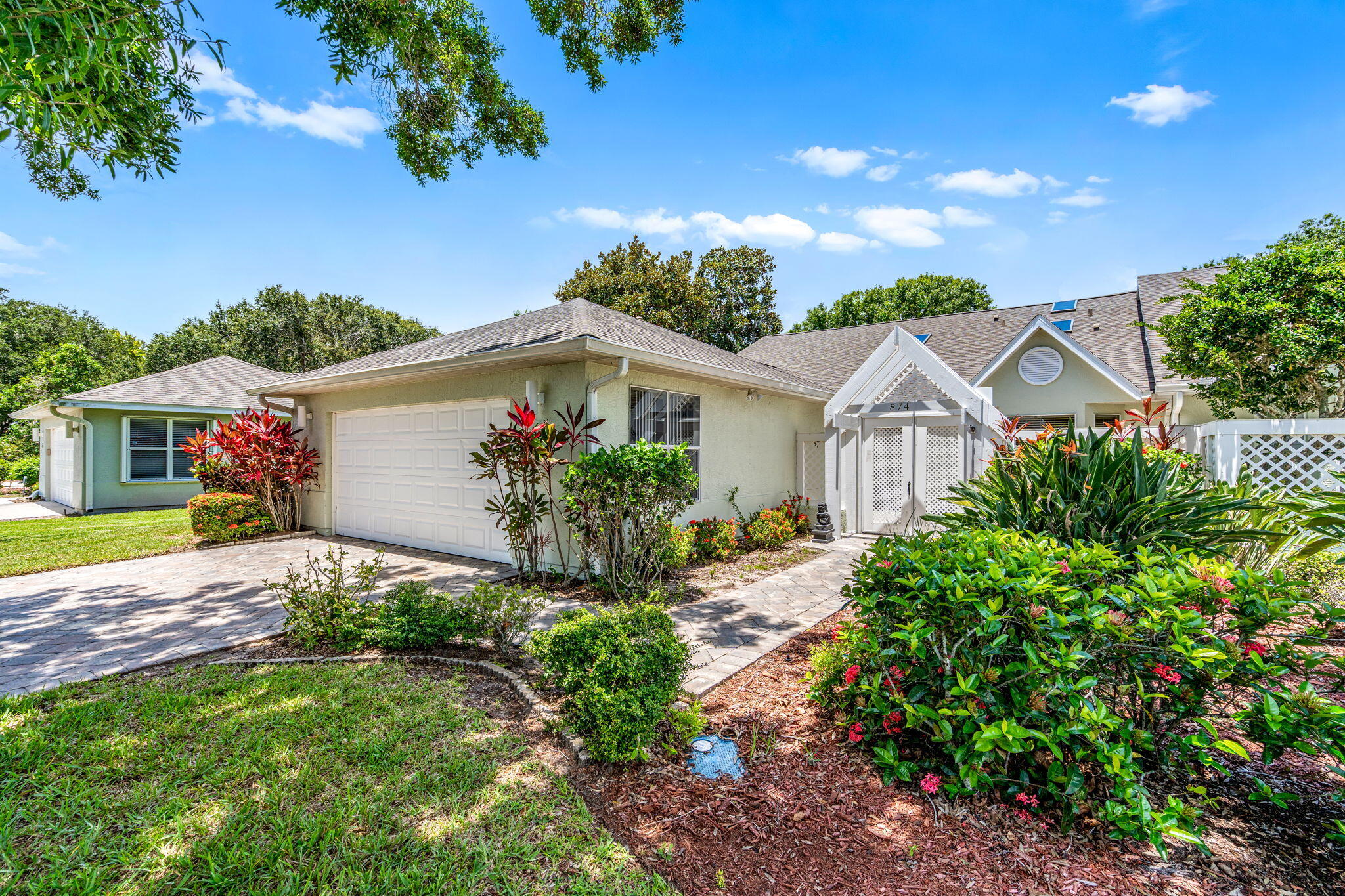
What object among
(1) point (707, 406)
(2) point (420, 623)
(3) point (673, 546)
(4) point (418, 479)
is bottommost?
(2) point (420, 623)

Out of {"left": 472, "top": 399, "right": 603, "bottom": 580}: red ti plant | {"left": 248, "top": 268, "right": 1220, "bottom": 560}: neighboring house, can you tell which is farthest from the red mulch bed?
{"left": 248, "top": 268, "right": 1220, "bottom": 560}: neighboring house

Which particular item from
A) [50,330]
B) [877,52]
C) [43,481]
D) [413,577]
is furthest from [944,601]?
[50,330]

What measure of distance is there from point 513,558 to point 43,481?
2122cm

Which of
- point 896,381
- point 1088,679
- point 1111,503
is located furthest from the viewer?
point 896,381

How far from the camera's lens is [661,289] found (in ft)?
86.1

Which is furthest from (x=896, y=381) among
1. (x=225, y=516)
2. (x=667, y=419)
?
(x=225, y=516)

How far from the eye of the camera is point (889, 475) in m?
11.0

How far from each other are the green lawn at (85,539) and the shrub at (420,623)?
23.5ft

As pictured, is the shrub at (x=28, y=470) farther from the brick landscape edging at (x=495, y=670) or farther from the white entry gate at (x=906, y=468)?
the white entry gate at (x=906, y=468)

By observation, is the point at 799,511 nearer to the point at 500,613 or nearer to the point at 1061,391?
the point at 1061,391

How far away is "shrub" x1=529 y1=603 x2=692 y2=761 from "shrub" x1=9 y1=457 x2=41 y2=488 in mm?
26329

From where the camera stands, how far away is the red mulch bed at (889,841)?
217cm

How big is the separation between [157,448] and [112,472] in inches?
41.0

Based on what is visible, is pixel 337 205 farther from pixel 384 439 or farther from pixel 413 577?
pixel 413 577
